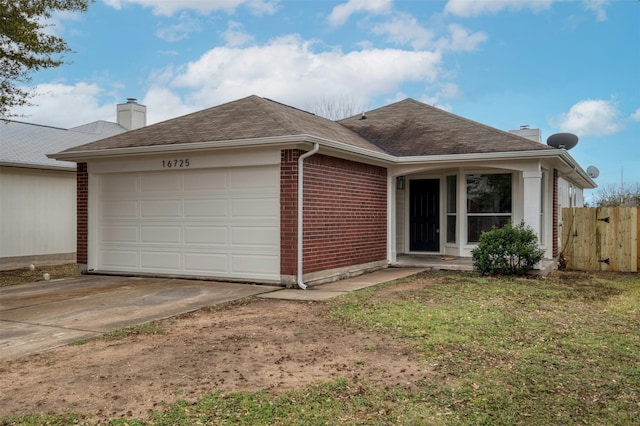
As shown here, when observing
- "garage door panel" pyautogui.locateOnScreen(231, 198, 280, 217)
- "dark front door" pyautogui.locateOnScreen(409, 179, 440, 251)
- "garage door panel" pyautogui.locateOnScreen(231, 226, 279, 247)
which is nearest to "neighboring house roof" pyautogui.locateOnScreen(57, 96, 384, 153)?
"garage door panel" pyautogui.locateOnScreen(231, 198, 280, 217)

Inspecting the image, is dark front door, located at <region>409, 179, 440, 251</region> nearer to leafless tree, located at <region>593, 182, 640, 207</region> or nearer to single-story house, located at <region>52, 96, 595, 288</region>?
single-story house, located at <region>52, 96, 595, 288</region>

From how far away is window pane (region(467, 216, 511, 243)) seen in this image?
12969 mm

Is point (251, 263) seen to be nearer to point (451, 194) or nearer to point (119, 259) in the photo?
point (119, 259)

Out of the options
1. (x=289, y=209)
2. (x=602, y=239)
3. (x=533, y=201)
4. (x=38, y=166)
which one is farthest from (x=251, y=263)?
(x=602, y=239)

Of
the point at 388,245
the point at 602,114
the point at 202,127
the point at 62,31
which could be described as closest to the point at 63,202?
the point at 62,31

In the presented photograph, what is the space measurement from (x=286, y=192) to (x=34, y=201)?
30.1 feet

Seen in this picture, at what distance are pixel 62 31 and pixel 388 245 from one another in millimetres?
8825

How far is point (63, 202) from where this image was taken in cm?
1591

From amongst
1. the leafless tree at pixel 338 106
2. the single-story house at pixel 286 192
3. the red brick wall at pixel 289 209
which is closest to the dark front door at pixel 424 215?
the single-story house at pixel 286 192

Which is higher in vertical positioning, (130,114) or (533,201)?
(130,114)

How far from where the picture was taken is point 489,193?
43.1ft

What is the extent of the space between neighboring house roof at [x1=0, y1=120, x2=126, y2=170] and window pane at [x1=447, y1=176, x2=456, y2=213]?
10.6m

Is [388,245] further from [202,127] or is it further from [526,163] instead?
[202,127]

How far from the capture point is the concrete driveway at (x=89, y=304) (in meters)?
6.10
